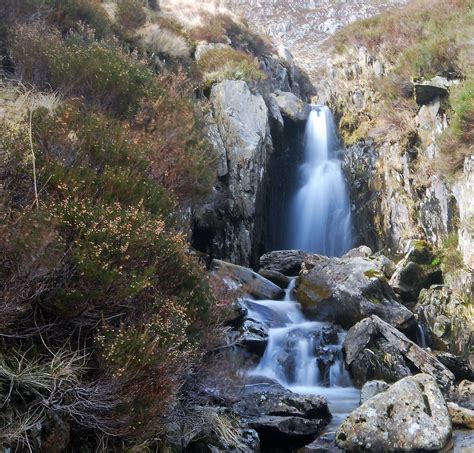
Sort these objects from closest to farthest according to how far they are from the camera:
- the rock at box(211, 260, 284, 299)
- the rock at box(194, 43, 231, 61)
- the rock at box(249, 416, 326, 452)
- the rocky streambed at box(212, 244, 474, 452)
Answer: the rocky streambed at box(212, 244, 474, 452)
the rock at box(249, 416, 326, 452)
the rock at box(211, 260, 284, 299)
the rock at box(194, 43, 231, 61)

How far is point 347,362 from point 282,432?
10.5 feet

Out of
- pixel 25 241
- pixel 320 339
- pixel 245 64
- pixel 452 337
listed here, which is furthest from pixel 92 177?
pixel 245 64

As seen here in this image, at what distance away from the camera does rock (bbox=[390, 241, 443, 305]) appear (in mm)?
12151

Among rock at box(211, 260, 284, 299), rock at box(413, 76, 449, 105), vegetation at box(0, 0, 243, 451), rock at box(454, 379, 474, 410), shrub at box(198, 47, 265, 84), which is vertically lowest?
rock at box(211, 260, 284, 299)

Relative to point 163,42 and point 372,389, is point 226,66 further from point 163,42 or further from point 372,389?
point 372,389

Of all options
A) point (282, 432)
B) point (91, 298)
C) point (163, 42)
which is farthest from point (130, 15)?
point (91, 298)

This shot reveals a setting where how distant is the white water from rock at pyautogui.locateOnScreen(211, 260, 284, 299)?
65 centimetres

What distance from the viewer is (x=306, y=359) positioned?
9.92 m

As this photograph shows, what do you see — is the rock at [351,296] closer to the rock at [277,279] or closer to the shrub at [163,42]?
the rock at [277,279]

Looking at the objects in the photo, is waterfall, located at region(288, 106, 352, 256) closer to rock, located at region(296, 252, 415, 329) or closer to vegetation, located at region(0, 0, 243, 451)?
rock, located at region(296, 252, 415, 329)

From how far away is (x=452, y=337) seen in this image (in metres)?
10.5

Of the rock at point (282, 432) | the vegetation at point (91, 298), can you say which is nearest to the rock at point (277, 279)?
the rock at point (282, 432)

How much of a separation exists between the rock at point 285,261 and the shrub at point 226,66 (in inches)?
233

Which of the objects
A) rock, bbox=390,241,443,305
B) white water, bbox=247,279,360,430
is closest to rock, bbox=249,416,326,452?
white water, bbox=247,279,360,430
